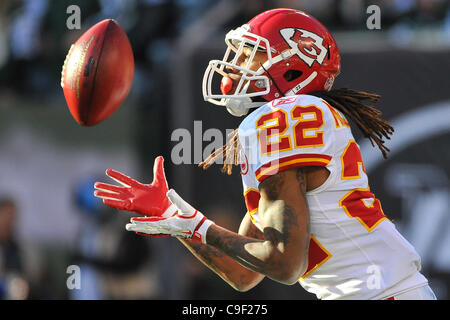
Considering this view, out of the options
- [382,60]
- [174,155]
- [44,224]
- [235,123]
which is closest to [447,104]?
[382,60]

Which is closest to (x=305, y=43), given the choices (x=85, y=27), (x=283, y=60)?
(x=283, y=60)

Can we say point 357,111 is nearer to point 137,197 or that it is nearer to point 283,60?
point 283,60

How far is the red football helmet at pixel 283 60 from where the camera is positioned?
10.6 ft

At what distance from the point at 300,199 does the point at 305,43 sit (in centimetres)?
77

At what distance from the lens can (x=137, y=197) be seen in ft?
10.3

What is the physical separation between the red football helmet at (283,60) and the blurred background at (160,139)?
284 centimetres

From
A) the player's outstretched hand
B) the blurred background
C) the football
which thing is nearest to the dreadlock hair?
the player's outstretched hand

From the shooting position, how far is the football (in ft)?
12.0

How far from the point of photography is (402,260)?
3.00 metres

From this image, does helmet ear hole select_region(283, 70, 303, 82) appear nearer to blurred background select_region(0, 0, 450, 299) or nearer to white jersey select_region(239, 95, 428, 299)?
white jersey select_region(239, 95, 428, 299)

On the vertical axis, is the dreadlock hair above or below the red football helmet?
below

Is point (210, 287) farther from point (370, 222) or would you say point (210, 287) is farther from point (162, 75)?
point (370, 222)

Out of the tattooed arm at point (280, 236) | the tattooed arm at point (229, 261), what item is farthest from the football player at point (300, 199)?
the tattooed arm at point (229, 261)

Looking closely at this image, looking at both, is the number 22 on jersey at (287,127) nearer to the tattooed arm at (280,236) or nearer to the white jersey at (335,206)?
the white jersey at (335,206)
